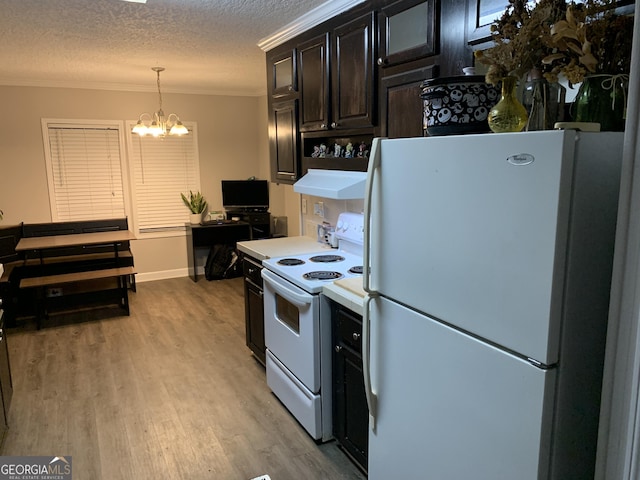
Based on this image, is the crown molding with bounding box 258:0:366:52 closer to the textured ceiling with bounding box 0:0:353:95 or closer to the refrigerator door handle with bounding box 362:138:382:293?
the textured ceiling with bounding box 0:0:353:95

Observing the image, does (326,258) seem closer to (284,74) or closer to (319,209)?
(319,209)

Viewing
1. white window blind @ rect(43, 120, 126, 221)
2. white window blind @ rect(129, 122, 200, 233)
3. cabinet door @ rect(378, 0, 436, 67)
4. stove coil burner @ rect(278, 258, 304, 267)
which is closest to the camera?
cabinet door @ rect(378, 0, 436, 67)

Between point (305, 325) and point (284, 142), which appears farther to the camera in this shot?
point (284, 142)

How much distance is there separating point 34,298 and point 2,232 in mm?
934

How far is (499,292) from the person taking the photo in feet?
3.76

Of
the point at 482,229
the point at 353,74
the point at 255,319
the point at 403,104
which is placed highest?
the point at 353,74

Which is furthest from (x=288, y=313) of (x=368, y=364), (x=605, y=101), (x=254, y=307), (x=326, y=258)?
(x=605, y=101)

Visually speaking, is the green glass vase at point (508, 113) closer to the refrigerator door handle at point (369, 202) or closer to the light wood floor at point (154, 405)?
the refrigerator door handle at point (369, 202)

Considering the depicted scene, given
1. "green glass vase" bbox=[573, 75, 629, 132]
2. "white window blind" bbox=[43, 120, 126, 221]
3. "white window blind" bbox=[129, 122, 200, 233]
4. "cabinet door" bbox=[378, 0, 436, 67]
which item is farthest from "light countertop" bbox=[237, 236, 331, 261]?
"white window blind" bbox=[43, 120, 126, 221]

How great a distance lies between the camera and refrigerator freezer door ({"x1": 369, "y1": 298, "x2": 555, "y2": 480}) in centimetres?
112

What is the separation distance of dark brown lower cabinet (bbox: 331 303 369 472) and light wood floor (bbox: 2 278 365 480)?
5.7 inches

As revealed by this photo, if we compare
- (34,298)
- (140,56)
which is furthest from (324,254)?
(34,298)

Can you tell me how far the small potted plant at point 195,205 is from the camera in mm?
6082

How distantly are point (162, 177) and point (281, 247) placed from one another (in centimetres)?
326
